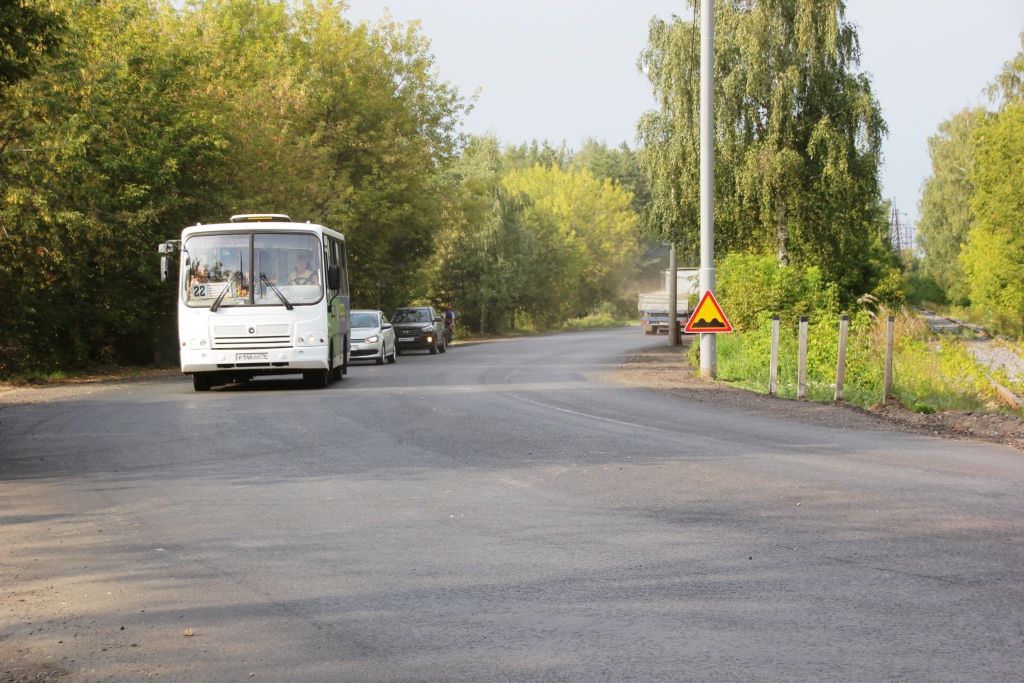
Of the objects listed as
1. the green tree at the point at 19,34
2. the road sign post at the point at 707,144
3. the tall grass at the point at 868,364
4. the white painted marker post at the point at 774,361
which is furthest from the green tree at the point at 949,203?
the green tree at the point at 19,34

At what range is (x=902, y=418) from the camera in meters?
15.7

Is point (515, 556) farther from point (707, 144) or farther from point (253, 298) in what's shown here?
point (707, 144)

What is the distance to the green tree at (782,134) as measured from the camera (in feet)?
109

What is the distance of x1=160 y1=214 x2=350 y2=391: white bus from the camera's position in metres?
20.9

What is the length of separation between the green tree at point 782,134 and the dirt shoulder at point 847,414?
454 inches

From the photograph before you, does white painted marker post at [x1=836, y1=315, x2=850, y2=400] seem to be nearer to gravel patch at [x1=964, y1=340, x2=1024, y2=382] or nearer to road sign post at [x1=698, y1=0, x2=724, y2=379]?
gravel patch at [x1=964, y1=340, x2=1024, y2=382]

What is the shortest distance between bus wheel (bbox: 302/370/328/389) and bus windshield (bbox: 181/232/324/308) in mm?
1950

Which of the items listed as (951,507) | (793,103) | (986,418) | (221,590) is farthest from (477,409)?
(793,103)

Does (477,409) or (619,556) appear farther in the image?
(477,409)

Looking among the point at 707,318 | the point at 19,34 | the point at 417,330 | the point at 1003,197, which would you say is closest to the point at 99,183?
the point at 19,34

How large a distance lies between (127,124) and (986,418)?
22.1 meters

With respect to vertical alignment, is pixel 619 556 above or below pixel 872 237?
below

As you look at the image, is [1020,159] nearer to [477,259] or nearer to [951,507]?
[477,259]

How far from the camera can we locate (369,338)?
34.0 meters
